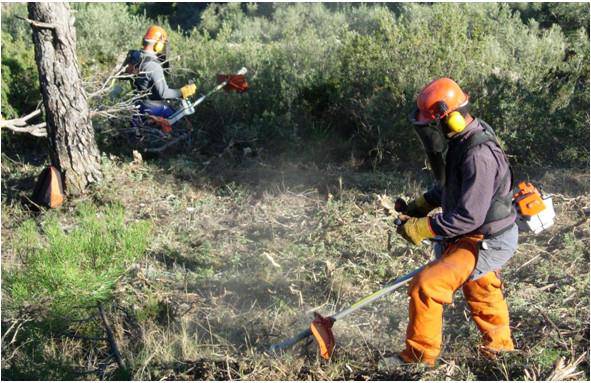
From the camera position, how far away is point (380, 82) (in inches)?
294

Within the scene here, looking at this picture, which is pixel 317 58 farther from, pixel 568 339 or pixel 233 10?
pixel 233 10

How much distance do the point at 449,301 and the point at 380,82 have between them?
4.23 m

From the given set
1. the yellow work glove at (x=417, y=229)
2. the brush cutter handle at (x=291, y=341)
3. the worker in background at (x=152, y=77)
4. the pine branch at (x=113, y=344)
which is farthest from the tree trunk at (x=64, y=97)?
the yellow work glove at (x=417, y=229)

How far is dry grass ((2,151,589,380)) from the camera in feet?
13.5

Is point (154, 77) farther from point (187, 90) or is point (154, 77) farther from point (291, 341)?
point (291, 341)

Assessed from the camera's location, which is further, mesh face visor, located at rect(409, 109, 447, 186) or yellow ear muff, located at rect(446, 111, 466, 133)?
mesh face visor, located at rect(409, 109, 447, 186)

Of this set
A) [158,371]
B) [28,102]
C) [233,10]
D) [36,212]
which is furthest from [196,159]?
[233,10]

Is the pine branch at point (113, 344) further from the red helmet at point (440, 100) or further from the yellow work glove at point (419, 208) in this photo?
the red helmet at point (440, 100)

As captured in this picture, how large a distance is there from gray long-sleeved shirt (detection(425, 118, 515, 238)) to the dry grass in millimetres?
874

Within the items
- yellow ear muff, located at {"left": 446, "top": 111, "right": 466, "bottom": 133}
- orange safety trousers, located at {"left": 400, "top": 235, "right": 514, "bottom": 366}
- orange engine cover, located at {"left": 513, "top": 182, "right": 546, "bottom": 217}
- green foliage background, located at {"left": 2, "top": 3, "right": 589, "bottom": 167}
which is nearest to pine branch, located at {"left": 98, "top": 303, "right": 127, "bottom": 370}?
orange safety trousers, located at {"left": 400, "top": 235, "right": 514, "bottom": 366}

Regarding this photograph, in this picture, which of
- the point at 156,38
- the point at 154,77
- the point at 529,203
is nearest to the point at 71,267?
the point at 529,203

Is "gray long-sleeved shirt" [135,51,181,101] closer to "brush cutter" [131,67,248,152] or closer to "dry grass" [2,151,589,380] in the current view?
"brush cutter" [131,67,248,152]

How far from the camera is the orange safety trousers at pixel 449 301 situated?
367cm

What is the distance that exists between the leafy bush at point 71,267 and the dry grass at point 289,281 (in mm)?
793
